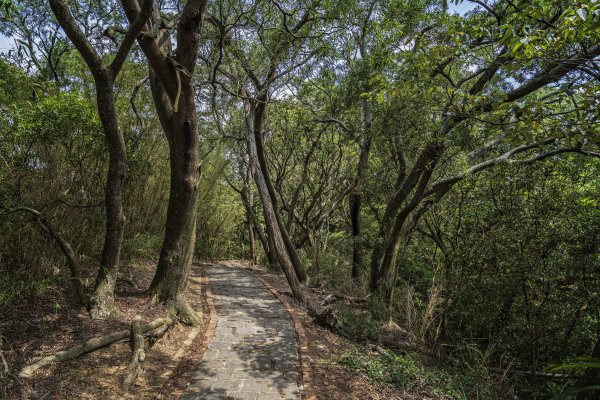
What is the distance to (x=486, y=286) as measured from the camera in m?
5.30

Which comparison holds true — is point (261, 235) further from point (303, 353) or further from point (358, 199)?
point (303, 353)

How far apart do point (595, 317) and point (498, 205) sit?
6.27 ft

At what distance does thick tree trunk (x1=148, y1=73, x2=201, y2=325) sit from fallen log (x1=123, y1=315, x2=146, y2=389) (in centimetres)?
96

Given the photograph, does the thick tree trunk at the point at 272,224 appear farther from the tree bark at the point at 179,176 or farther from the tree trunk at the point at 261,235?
the tree trunk at the point at 261,235

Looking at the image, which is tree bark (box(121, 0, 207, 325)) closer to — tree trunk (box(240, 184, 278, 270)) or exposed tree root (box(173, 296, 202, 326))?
exposed tree root (box(173, 296, 202, 326))

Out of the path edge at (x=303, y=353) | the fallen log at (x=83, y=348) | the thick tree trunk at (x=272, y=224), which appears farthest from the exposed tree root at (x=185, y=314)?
the thick tree trunk at (x=272, y=224)

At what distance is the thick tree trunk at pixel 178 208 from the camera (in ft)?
17.2

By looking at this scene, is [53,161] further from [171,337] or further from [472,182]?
[472,182]

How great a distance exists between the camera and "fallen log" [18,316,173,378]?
10.1ft

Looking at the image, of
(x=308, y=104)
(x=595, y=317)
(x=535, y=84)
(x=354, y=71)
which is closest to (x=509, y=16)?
(x=535, y=84)

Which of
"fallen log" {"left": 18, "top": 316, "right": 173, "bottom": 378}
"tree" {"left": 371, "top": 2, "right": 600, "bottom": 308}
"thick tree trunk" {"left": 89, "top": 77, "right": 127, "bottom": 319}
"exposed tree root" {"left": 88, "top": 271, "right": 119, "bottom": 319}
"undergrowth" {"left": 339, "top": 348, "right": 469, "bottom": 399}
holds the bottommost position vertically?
"undergrowth" {"left": 339, "top": 348, "right": 469, "bottom": 399}

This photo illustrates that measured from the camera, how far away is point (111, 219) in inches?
179

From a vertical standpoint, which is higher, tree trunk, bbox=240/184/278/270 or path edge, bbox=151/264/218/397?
tree trunk, bbox=240/184/278/270

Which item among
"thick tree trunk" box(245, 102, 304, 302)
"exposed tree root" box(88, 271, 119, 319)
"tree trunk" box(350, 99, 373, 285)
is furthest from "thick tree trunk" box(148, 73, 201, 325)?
"tree trunk" box(350, 99, 373, 285)
